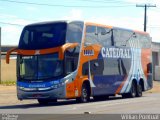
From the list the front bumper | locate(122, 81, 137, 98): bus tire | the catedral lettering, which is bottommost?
locate(122, 81, 137, 98): bus tire

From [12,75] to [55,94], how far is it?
36.7 metres

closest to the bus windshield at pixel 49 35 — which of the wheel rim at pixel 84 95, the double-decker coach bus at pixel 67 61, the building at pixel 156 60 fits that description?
the double-decker coach bus at pixel 67 61

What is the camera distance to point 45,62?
26078 millimetres

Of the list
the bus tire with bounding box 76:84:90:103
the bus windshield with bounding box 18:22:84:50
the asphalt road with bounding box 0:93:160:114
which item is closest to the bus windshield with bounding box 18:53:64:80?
the bus windshield with bounding box 18:22:84:50

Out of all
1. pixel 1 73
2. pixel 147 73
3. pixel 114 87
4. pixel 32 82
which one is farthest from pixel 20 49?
pixel 1 73

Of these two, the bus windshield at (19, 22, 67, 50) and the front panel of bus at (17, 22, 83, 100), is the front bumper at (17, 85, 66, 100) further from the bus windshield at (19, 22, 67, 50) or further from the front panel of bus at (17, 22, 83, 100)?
the bus windshield at (19, 22, 67, 50)

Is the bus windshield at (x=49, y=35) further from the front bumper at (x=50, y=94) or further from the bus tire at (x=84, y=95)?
the bus tire at (x=84, y=95)

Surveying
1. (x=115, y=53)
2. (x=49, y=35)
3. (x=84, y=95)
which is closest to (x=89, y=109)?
(x=49, y=35)

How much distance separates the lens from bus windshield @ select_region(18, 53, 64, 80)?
2594 centimetres

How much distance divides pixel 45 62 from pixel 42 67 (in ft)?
0.94

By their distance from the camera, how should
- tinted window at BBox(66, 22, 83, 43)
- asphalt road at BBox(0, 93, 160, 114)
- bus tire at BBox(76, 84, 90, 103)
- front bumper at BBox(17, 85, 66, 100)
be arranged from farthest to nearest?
bus tire at BBox(76, 84, 90, 103) → tinted window at BBox(66, 22, 83, 43) → front bumper at BBox(17, 85, 66, 100) → asphalt road at BBox(0, 93, 160, 114)

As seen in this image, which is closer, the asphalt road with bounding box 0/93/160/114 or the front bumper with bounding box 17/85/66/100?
the asphalt road with bounding box 0/93/160/114

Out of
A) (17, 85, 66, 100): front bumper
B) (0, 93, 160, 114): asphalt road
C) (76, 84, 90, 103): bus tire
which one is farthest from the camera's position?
(76, 84, 90, 103): bus tire

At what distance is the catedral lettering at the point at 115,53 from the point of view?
1185 inches
